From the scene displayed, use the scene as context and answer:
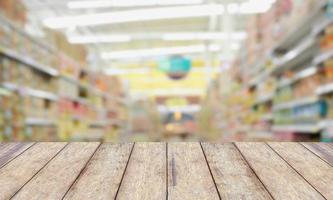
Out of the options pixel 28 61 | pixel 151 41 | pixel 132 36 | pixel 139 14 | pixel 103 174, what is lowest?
pixel 103 174

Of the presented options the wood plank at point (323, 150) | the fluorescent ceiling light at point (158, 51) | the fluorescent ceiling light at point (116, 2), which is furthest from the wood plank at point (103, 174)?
the fluorescent ceiling light at point (158, 51)

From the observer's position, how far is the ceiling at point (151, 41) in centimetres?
1119

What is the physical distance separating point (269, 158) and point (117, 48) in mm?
15965

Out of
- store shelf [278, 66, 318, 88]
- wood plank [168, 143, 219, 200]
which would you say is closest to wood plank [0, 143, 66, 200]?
wood plank [168, 143, 219, 200]

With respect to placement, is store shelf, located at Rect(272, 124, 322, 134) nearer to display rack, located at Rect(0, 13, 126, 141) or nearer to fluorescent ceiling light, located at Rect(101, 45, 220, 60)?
display rack, located at Rect(0, 13, 126, 141)

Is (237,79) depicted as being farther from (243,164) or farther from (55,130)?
(243,164)

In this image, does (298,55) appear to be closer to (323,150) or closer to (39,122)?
(323,150)

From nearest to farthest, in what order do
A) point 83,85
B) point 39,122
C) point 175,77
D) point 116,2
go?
point 39,122 → point 83,85 → point 116,2 → point 175,77

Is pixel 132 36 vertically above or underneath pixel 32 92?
above

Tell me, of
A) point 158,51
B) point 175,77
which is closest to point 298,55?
point 175,77

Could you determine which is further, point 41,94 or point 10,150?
point 41,94

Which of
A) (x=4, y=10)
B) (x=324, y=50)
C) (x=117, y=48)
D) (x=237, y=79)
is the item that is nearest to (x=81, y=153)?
(x=324, y=50)

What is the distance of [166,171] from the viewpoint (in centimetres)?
120

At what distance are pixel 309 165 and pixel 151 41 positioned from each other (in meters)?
15.2
